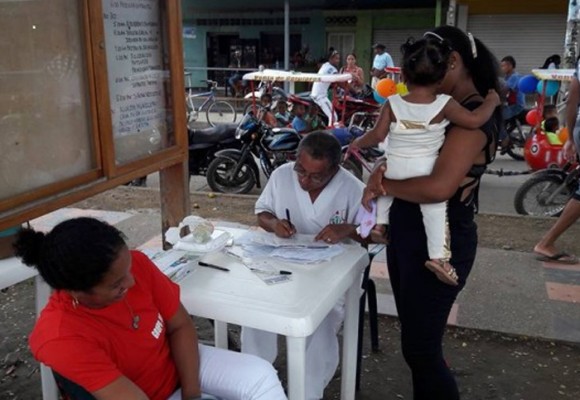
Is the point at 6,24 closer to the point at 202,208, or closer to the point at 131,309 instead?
the point at 131,309

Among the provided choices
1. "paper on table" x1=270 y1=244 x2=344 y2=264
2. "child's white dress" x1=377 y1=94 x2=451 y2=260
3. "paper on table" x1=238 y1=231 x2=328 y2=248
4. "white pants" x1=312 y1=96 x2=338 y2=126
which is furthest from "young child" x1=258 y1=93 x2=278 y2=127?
"child's white dress" x1=377 y1=94 x2=451 y2=260

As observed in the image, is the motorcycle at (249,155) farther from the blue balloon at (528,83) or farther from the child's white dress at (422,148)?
the child's white dress at (422,148)

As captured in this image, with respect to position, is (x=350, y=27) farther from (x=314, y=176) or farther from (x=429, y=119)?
(x=429, y=119)

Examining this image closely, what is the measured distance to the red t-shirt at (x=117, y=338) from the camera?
4.47ft

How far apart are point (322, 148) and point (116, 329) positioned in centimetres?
120

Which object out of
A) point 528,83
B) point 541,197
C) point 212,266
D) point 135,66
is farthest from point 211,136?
point 528,83

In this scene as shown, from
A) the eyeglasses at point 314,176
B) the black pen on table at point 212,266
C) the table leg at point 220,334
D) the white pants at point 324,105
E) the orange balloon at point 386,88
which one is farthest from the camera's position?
the white pants at point 324,105

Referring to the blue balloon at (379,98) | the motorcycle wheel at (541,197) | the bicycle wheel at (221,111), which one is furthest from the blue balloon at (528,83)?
the bicycle wheel at (221,111)

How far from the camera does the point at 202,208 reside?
217 inches

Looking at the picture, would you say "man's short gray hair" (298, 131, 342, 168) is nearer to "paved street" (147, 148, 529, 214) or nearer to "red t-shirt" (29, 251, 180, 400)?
"red t-shirt" (29, 251, 180, 400)

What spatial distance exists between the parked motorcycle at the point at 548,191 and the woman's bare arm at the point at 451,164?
3610mm

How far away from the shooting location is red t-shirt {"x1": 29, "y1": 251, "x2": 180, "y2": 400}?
1363 millimetres

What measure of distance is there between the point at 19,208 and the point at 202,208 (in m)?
3.82

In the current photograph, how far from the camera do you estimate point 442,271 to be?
177cm
